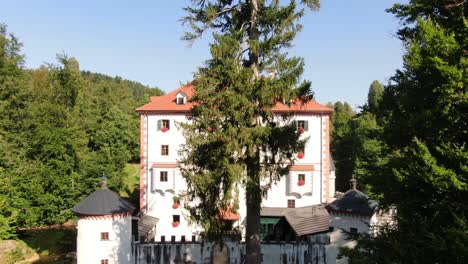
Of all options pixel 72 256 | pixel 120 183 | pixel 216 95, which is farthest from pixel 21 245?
pixel 216 95

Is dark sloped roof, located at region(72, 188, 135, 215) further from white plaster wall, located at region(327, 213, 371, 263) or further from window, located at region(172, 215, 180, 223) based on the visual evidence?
white plaster wall, located at region(327, 213, 371, 263)

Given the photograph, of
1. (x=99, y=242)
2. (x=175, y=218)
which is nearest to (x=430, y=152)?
(x=99, y=242)

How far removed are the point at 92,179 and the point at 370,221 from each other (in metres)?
28.6

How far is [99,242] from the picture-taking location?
21.9m

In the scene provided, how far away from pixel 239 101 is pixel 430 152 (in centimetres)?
648

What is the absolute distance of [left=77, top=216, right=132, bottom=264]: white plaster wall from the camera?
71.8ft

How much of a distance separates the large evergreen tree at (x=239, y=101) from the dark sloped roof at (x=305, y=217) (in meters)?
8.95

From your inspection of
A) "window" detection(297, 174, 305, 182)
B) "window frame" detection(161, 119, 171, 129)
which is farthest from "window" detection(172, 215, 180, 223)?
"window" detection(297, 174, 305, 182)

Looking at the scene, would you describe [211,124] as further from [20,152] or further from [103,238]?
[20,152]

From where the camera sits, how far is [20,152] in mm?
32719

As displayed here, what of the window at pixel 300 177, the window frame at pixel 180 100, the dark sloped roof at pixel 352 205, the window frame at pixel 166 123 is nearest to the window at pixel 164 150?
the window frame at pixel 166 123

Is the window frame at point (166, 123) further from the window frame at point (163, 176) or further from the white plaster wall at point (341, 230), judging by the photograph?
the white plaster wall at point (341, 230)

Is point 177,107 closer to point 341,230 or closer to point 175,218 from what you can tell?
point 175,218

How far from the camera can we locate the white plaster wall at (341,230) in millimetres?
20766
